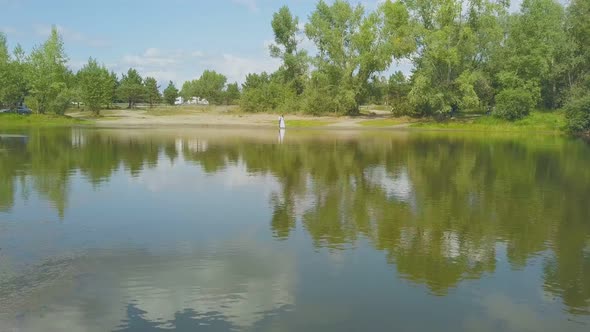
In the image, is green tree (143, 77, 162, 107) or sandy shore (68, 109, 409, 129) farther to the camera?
green tree (143, 77, 162, 107)

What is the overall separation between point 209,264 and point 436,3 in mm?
63766

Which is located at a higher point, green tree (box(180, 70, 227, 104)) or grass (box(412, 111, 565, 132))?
green tree (box(180, 70, 227, 104))

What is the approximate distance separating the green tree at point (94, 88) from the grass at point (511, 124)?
4787cm

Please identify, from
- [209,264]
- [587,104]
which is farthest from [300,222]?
[587,104]

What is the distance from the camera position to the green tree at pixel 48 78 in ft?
237

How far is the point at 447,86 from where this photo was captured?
2657 inches

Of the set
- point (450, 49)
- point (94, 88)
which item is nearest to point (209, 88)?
point (94, 88)

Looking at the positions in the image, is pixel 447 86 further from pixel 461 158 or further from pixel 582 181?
pixel 582 181

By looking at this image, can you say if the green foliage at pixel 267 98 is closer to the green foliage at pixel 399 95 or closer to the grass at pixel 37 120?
the green foliage at pixel 399 95

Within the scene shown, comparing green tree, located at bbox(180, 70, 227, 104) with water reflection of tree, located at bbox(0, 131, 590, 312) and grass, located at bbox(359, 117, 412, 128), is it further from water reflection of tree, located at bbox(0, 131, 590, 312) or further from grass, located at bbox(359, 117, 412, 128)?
water reflection of tree, located at bbox(0, 131, 590, 312)

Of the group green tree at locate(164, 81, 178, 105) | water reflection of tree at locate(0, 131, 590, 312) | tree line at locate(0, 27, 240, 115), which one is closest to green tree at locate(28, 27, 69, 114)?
tree line at locate(0, 27, 240, 115)

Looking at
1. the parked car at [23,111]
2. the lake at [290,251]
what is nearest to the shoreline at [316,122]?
the parked car at [23,111]

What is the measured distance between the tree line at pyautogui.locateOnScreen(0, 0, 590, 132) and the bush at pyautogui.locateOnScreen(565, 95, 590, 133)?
0.35 feet

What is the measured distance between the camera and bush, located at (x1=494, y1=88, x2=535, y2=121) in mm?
62781
